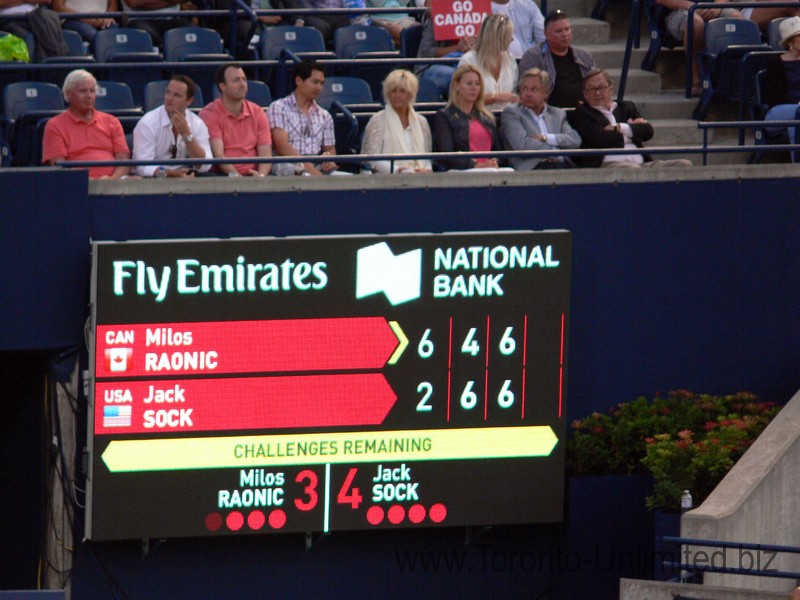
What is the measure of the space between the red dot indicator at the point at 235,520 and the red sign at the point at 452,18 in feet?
16.2

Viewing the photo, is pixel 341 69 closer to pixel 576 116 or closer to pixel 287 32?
pixel 287 32

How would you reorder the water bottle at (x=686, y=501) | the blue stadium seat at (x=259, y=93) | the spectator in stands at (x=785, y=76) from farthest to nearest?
1. the spectator in stands at (x=785, y=76)
2. the blue stadium seat at (x=259, y=93)
3. the water bottle at (x=686, y=501)

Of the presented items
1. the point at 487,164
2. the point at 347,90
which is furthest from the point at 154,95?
the point at 487,164

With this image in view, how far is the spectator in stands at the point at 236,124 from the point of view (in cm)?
1312

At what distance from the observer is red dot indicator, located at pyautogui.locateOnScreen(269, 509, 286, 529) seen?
12359 millimetres

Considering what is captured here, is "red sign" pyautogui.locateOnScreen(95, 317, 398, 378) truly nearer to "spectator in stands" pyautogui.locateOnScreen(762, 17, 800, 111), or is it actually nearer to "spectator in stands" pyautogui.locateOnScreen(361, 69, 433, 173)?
"spectator in stands" pyautogui.locateOnScreen(361, 69, 433, 173)

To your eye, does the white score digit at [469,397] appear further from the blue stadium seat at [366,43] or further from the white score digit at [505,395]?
the blue stadium seat at [366,43]

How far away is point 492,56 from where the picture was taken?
14.4 metres

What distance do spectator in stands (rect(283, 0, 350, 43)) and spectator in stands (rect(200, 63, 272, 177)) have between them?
2.86 metres

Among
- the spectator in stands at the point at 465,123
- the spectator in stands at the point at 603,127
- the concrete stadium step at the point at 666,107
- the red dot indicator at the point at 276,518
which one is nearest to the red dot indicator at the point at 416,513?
the red dot indicator at the point at 276,518

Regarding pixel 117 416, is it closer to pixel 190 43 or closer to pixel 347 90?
pixel 347 90

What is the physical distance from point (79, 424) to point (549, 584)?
3.59m

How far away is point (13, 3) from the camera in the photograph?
14.6 m

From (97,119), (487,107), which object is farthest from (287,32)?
(97,119)
